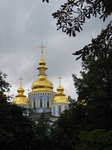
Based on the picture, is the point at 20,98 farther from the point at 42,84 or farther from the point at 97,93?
the point at 97,93

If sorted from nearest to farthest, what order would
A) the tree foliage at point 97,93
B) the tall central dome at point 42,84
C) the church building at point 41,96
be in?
the tree foliage at point 97,93, the church building at point 41,96, the tall central dome at point 42,84

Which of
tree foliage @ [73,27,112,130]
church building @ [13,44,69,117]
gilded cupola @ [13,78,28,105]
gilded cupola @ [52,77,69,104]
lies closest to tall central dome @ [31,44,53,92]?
church building @ [13,44,69,117]

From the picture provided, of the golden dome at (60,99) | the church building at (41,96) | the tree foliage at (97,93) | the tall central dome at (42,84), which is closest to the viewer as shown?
the tree foliage at (97,93)

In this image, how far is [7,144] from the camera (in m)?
Answer: 17.4

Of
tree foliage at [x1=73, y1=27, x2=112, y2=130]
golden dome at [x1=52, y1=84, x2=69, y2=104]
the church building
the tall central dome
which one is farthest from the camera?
the tall central dome

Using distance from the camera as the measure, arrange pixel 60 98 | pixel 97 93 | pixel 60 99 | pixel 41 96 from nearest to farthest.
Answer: pixel 97 93 < pixel 60 99 < pixel 60 98 < pixel 41 96

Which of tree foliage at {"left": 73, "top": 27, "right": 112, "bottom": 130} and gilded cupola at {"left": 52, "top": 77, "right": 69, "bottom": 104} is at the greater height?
gilded cupola at {"left": 52, "top": 77, "right": 69, "bottom": 104}

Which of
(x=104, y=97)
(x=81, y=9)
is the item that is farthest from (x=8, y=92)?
(x=81, y=9)

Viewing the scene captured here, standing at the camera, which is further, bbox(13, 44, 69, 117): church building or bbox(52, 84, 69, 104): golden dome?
bbox(13, 44, 69, 117): church building

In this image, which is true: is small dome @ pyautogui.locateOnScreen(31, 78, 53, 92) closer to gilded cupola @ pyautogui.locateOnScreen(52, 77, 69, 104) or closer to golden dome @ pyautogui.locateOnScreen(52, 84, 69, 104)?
gilded cupola @ pyautogui.locateOnScreen(52, 77, 69, 104)

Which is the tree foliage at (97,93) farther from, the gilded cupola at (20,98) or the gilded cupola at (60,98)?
the gilded cupola at (20,98)

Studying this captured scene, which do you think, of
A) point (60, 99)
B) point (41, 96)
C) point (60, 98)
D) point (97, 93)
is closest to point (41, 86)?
point (41, 96)

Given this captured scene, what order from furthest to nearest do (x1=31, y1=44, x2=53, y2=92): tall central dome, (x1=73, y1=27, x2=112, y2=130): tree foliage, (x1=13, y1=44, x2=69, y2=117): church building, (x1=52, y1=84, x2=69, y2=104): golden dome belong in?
(x1=31, y1=44, x2=53, y2=92): tall central dome, (x1=13, y1=44, x2=69, y2=117): church building, (x1=52, y1=84, x2=69, y2=104): golden dome, (x1=73, y1=27, x2=112, y2=130): tree foliage

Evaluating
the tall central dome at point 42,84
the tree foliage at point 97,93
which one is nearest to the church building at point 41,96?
the tall central dome at point 42,84
